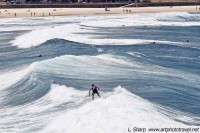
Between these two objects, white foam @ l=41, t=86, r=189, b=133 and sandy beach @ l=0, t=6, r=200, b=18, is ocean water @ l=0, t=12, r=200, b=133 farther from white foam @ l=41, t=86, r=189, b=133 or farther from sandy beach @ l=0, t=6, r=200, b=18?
sandy beach @ l=0, t=6, r=200, b=18

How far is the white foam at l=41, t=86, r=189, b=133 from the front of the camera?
26.2 meters

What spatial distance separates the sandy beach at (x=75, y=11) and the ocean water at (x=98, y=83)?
46414 millimetres

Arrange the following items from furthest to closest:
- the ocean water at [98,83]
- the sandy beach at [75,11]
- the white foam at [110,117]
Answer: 1. the sandy beach at [75,11]
2. the ocean water at [98,83]
3. the white foam at [110,117]

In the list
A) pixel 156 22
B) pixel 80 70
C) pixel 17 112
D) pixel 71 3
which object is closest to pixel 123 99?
pixel 17 112

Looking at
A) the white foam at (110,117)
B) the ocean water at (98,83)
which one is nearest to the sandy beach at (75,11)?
the ocean water at (98,83)

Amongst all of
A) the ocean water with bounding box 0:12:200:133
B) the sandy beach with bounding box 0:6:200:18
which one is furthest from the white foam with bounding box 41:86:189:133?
the sandy beach with bounding box 0:6:200:18

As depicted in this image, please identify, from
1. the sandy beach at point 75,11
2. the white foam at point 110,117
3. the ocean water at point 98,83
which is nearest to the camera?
the white foam at point 110,117

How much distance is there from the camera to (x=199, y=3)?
465 feet

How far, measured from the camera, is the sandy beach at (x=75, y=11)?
118 metres

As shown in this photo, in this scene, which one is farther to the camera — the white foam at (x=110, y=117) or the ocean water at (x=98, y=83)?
the ocean water at (x=98, y=83)

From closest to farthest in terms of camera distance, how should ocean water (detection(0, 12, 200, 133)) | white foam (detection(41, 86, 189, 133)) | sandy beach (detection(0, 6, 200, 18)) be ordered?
white foam (detection(41, 86, 189, 133))
ocean water (detection(0, 12, 200, 133))
sandy beach (detection(0, 6, 200, 18))

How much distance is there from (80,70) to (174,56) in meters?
14.4

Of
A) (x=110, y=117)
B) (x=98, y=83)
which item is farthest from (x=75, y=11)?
(x=110, y=117)

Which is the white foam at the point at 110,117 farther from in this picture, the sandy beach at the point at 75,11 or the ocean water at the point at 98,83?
the sandy beach at the point at 75,11
